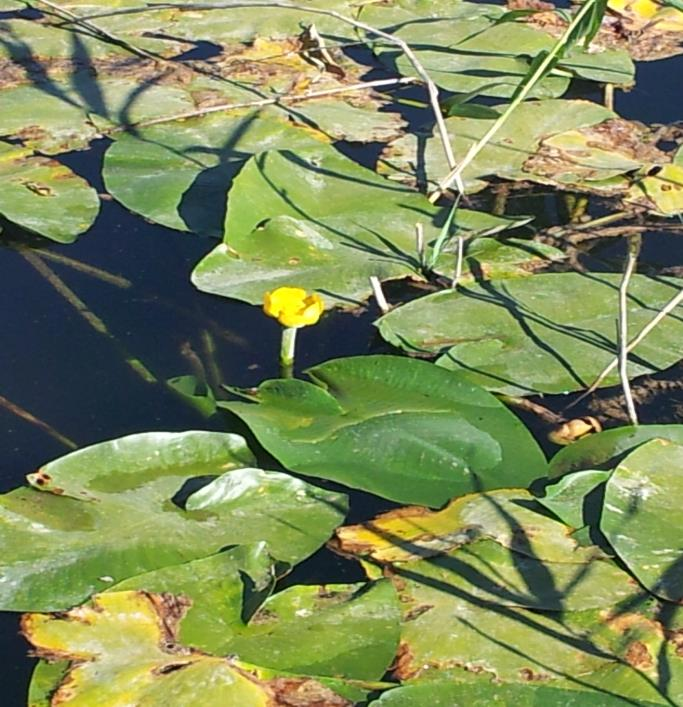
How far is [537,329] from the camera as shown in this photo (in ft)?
6.23

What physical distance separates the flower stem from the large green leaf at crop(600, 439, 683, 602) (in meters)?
0.54

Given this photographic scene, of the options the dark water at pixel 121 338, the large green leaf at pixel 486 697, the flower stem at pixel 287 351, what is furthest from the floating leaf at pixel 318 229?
the large green leaf at pixel 486 697

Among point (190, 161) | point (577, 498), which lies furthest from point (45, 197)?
point (577, 498)

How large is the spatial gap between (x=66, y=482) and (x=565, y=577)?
2.11ft

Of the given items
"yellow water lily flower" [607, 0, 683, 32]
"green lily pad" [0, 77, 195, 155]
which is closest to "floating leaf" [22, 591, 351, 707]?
"green lily pad" [0, 77, 195, 155]

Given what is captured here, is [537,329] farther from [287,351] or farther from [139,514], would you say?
[139,514]

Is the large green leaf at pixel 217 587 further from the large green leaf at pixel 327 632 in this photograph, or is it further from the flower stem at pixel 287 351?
the flower stem at pixel 287 351

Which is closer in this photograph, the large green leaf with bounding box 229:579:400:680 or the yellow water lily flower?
the large green leaf with bounding box 229:579:400:680

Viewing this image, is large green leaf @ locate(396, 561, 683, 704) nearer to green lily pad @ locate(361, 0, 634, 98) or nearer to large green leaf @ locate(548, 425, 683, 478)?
large green leaf @ locate(548, 425, 683, 478)

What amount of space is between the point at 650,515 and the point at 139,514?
64 cm

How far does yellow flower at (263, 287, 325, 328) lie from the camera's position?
1758mm

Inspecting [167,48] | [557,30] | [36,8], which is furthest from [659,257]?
[36,8]

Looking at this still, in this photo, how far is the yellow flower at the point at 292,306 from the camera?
1.76 m

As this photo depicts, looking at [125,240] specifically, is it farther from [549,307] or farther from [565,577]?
[565,577]
